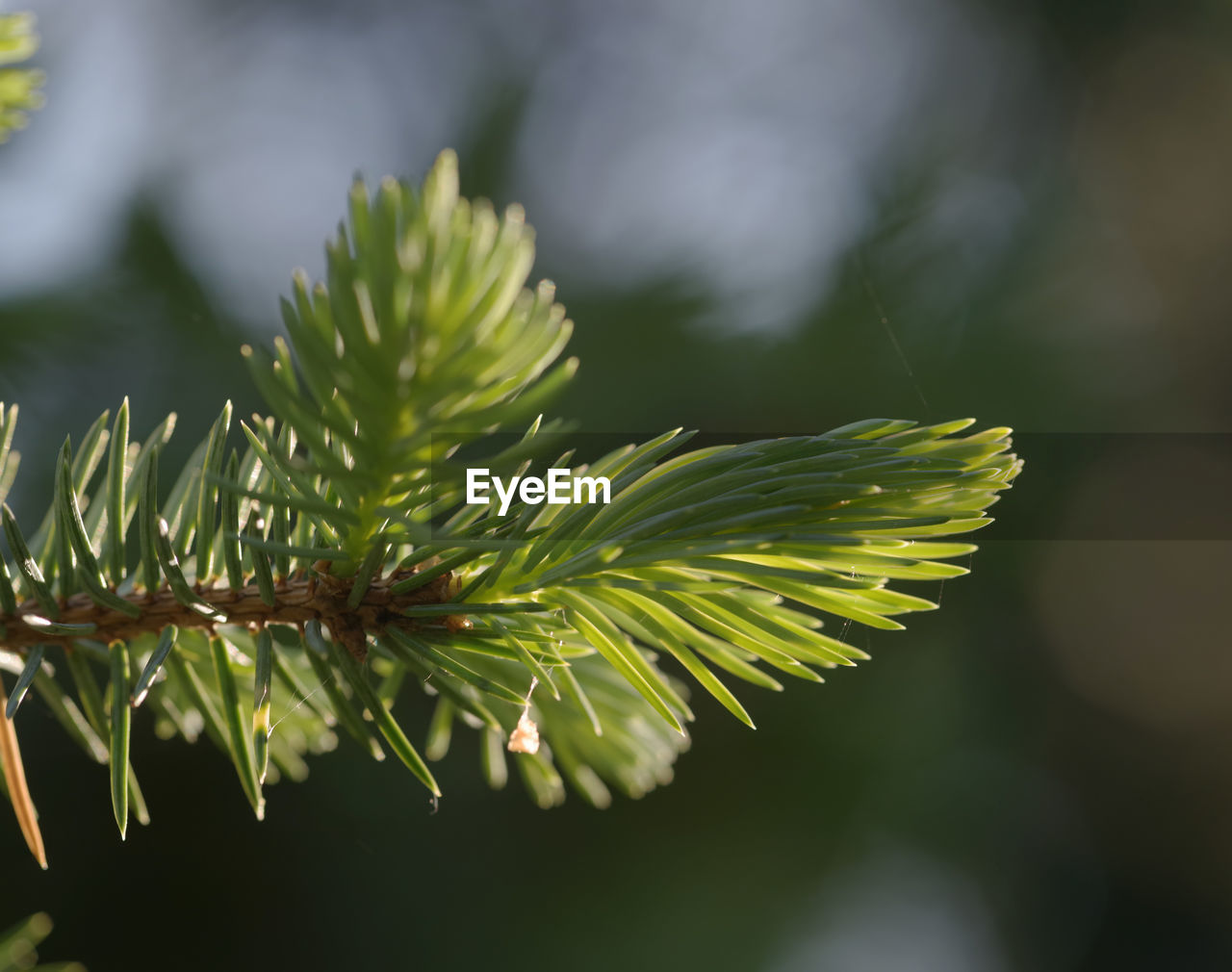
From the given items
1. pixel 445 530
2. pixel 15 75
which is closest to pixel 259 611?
pixel 445 530

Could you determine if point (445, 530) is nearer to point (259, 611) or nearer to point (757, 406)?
point (259, 611)

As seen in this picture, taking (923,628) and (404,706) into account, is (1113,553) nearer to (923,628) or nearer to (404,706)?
(923,628)

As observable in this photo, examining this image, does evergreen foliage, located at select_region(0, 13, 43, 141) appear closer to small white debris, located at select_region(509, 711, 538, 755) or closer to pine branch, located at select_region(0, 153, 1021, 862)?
pine branch, located at select_region(0, 153, 1021, 862)

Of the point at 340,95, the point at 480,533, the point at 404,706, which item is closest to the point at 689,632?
the point at 480,533

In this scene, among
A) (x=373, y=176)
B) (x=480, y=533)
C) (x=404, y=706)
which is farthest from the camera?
(x=373, y=176)

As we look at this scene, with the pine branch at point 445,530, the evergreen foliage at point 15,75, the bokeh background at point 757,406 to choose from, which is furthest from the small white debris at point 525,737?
the bokeh background at point 757,406

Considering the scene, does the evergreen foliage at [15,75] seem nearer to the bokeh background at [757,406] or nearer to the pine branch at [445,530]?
the pine branch at [445,530]

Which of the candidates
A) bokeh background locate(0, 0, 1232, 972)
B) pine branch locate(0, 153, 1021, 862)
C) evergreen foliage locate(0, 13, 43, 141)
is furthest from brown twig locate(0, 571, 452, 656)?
bokeh background locate(0, 0, 1232, 972)
